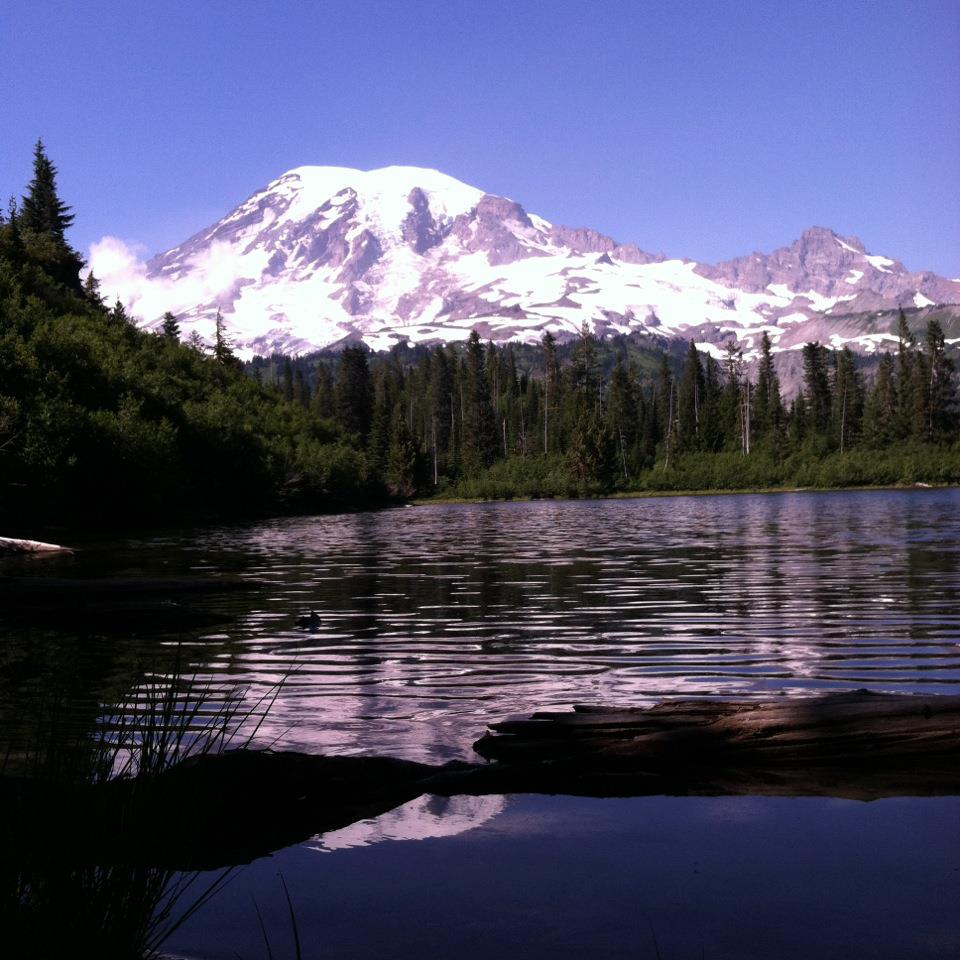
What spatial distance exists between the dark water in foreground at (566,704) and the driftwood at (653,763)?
0.92 feet

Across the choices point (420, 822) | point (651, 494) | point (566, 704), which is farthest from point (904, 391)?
point (420, 822)

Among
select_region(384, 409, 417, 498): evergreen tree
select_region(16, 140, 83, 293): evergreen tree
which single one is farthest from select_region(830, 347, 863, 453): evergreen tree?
select_region(16, 140, 83, 293): evergreen tree

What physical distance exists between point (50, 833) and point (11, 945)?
2.74 feet

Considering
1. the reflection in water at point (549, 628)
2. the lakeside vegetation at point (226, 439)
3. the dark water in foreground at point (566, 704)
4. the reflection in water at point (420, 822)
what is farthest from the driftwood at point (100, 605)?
the lakeside vegetation at point (226, 439)

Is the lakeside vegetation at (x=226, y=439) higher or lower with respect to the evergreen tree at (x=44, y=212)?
lower

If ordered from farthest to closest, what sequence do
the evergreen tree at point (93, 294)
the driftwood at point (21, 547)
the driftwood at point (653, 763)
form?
the evergreen tree at point (93, 294) → the driftwood at point (21, 547) → the driftwood at point (653, 763)

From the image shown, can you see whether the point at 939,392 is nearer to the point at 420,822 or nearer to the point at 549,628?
the point at 549,628

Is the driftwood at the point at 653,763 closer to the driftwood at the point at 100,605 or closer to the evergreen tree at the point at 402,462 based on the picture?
the driftwood at the point at 100,605

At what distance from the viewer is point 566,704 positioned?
12406 millimetres

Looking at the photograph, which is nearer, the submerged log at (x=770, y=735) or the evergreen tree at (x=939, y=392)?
the submerged log at (x=770, y=735)

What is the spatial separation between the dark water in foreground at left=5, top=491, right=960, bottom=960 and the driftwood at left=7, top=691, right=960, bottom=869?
280mm

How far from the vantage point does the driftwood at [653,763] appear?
8.16m

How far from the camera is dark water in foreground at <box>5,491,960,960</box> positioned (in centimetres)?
616

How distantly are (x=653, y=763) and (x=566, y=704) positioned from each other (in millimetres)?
3366
